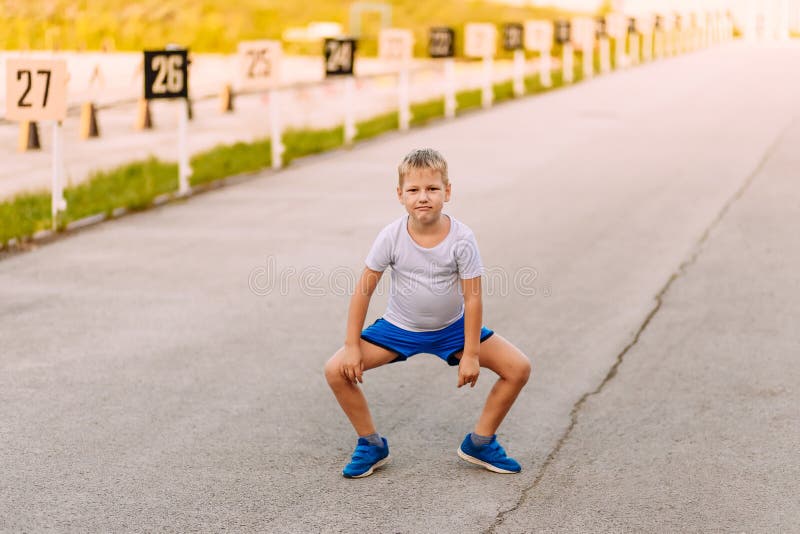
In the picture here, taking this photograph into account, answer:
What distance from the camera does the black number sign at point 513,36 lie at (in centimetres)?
2650

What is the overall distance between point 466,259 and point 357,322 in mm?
516

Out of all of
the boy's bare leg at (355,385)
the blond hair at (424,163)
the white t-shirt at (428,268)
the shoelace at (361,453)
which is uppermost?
the blond hair at (424,163)

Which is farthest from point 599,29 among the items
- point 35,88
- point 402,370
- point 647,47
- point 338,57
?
point 402,370

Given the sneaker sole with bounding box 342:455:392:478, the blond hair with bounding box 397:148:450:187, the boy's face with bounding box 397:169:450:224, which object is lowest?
the sneaker sole with bounding box 342:455:392:478

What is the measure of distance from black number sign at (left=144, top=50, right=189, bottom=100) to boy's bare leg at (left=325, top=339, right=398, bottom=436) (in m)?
8.57

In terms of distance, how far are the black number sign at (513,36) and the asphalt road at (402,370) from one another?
12406mm

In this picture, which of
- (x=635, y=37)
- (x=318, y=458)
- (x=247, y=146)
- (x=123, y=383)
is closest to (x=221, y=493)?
(x=318, y=458)

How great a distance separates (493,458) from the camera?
5578 mm

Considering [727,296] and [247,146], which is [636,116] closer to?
[247,146]

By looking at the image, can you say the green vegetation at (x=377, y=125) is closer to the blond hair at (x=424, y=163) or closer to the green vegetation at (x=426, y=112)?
the green vegetation at (x=426, y=112)

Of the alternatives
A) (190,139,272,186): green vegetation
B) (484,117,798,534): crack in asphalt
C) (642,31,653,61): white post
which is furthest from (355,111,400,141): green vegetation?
(642,31,653,61): white post

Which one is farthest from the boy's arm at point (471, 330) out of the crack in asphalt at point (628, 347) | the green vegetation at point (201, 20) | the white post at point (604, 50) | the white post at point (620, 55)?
the green vegetation at point (201, 20)

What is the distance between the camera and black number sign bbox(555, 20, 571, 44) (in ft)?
98.9

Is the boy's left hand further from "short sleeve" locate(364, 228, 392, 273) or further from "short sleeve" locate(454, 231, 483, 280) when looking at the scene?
"short sleeve" locate(364, 228, 392, 273)
